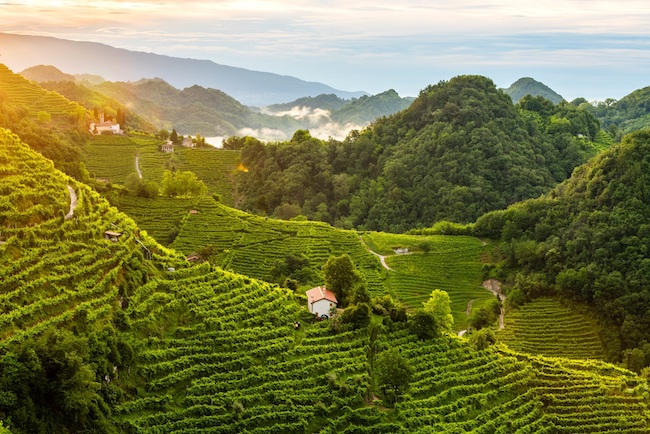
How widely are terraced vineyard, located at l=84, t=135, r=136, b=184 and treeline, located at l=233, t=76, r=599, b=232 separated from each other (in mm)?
14795

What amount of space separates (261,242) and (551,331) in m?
24.8

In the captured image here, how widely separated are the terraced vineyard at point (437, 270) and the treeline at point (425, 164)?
44.8 ft

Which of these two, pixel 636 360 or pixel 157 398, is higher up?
pixel 157 398

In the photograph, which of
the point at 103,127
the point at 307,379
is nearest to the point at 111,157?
the point at 103,127

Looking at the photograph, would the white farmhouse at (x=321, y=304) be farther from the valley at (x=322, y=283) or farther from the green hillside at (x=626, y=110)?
the green hillside at (x=626, y=110)

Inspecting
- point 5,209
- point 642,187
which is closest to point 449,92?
point 642,187

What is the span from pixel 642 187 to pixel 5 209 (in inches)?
1981

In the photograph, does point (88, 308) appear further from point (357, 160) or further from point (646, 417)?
point (357, 160)

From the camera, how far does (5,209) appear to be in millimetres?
32688

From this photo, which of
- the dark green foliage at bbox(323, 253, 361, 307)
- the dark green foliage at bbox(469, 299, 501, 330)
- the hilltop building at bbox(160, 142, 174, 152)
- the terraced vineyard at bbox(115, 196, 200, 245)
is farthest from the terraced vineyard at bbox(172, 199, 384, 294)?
the hilltop building at bbox(160, 142, 174, 152)

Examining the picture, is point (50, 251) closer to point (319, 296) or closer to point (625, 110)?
point (319, 296)

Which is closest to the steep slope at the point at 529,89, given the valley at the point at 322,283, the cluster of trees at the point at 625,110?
the cluster of trees at the point at 625,110

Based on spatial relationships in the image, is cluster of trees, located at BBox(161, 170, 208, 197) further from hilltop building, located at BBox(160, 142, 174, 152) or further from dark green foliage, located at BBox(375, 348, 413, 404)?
dark green foliage, located at BBox(375, 348, 413, 404)

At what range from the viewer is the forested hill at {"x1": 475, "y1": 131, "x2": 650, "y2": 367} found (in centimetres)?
4953
